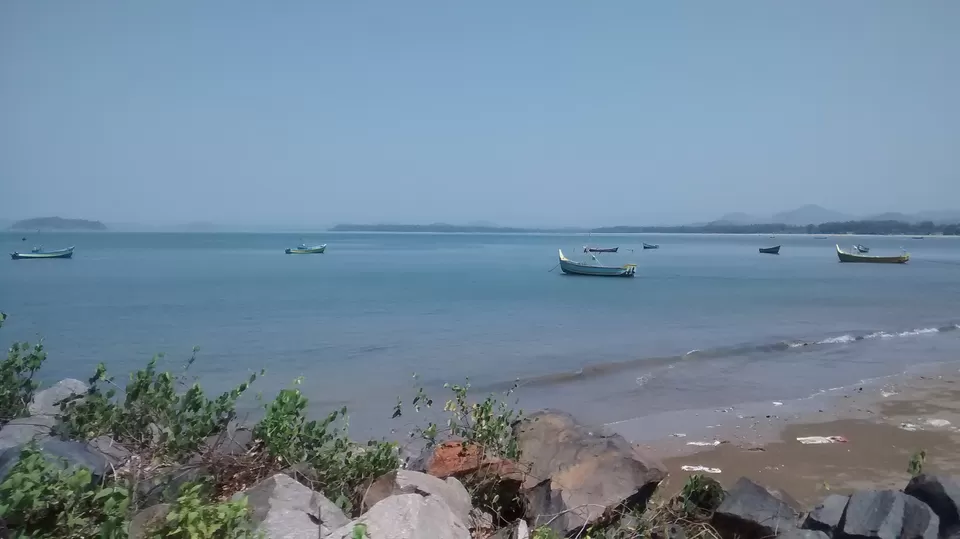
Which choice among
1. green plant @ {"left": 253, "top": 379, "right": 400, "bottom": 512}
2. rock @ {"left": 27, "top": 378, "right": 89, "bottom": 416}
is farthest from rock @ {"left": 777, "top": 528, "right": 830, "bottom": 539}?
rock @ {"left": 27, "top": 378, "right": 89, "bottom": 416}

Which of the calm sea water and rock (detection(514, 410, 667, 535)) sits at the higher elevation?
rock (detection(514, 410, 667, 535))

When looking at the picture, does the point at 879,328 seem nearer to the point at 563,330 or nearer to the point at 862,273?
the point at 563,330

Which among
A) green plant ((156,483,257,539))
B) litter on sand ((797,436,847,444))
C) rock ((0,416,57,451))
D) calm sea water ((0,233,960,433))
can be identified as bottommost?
calm sea water ((0,233,960,433))

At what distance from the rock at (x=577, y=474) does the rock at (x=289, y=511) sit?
1.75m

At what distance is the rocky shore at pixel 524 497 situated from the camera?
3.92 meters

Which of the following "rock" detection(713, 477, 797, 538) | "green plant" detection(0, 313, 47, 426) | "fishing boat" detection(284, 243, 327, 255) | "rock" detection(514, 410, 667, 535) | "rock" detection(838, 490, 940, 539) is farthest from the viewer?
"fishing boat" detection(284, 243, 327, 255)

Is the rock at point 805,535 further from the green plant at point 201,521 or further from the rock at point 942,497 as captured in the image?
the green plant at point 201,521

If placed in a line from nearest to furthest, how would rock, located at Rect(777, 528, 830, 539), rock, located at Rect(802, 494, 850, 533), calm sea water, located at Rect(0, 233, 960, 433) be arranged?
rock, located at Rect(777, 528, 830, 539)
rock, located at Rect(802, 494, 850, 533)
calm sea water, located at Rect(0, 233, 960, 433)

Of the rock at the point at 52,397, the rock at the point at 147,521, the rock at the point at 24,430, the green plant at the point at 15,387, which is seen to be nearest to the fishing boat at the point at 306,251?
the rock at the point at 52,397

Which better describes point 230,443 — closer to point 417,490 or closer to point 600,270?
point 417,490

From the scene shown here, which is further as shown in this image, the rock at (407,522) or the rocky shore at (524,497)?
the rocky shore at (524,497)

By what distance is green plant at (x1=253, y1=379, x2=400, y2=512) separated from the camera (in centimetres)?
516

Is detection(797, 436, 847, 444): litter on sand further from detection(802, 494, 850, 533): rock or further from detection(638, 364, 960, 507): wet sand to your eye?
detection(802, 494, 850, 533): rock

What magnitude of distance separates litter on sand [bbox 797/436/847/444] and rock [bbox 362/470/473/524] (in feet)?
24.7
